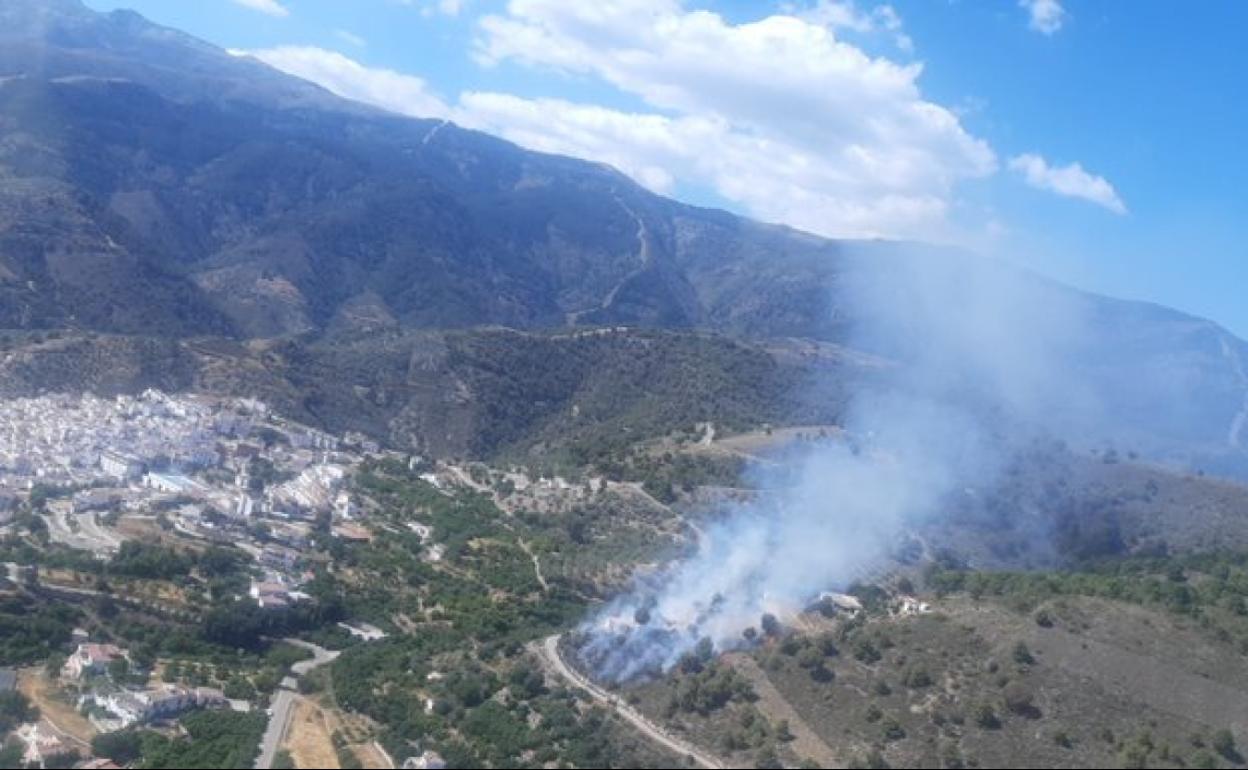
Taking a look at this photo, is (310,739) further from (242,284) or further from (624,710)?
(242,284)

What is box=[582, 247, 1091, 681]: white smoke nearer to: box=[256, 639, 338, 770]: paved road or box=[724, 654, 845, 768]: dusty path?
box=[724, 654, 845, 768]: dusty path

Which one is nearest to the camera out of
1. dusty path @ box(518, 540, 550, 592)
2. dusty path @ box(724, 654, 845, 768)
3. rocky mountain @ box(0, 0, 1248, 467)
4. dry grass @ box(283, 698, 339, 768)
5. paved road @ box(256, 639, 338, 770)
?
dusty path @ box(724, 654, 845, 768)

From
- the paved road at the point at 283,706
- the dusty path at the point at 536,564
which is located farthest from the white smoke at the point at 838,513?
the paved road at the point at 283,706

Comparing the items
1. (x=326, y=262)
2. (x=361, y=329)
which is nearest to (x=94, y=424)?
(x=361, y=329)

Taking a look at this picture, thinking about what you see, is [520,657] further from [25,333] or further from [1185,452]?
[1185,452]

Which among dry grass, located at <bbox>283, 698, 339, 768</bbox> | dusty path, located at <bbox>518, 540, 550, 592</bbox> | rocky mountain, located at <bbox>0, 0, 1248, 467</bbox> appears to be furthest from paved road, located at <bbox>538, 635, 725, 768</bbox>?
rocky mountain, located at <bbox>0, 0, 1248, 467</bbox>

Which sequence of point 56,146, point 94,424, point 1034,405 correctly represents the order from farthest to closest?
point 56,146 → point 1034,405 → point 94,424

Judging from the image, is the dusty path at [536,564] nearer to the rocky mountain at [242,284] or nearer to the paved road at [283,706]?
the paved road at [283,706]
